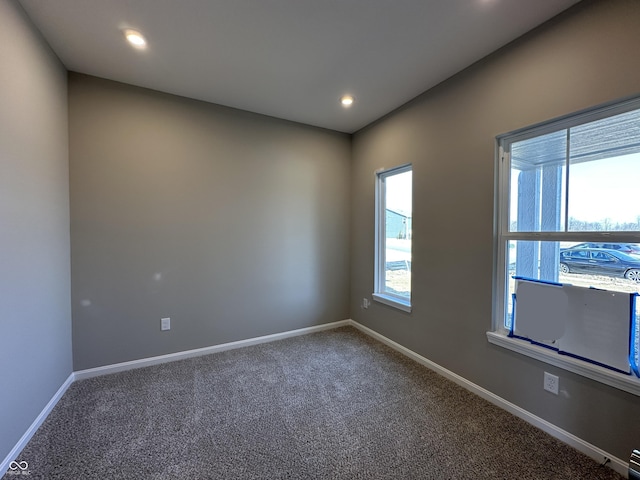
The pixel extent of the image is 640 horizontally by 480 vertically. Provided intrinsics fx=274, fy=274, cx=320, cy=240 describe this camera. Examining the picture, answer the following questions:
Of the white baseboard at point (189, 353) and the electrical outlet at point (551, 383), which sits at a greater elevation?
the electrical outlet at point (551, 383)

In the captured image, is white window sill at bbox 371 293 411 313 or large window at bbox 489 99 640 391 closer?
large window at bbox 489 99 640 391

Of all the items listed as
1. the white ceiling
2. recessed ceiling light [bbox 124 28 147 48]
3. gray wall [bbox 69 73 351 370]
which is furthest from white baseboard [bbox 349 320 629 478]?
recessed ceiling light [bbox 124 28 147 48]

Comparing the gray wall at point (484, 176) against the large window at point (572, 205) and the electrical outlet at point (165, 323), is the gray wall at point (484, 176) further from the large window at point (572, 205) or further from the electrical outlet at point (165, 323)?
the electrical outlet at point (165, 323)

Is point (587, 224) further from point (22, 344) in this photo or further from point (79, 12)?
point (22, 344)

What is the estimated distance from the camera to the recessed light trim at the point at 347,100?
9.11 feet

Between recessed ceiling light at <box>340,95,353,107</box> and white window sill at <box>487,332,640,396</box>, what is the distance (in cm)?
248

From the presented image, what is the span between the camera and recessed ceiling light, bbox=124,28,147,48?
74.4 inches

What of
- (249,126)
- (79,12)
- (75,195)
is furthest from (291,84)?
(75,195)

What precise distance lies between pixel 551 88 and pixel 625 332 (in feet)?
4.99

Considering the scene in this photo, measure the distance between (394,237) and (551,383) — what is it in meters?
1.88

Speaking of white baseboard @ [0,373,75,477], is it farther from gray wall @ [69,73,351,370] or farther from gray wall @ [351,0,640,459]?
gray wall @ [351,0,640,459]

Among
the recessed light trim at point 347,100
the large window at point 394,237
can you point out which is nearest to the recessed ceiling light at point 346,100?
the recessed light trim at point 347,100

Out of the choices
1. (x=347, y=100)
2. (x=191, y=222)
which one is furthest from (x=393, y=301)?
(x=191, y=222)

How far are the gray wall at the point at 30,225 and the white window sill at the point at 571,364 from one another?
313cm
